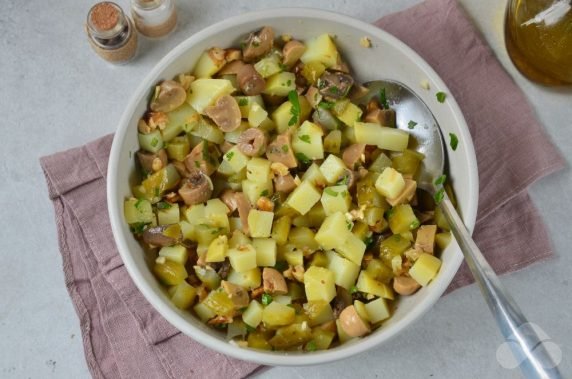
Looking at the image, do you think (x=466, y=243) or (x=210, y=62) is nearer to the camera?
(x=466, y=243)

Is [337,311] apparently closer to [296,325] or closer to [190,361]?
[296,325]

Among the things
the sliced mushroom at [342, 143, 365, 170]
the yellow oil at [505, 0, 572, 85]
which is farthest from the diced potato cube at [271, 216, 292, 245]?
the yellow oil at [505, 0, 572, 85]

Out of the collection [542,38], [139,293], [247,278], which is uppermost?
[542,38]

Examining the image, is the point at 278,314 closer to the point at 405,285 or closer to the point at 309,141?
the point at 405,285

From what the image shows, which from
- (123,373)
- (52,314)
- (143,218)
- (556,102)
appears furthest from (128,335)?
(556,102)

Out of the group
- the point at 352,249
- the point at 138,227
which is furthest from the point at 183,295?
the point at 352,249

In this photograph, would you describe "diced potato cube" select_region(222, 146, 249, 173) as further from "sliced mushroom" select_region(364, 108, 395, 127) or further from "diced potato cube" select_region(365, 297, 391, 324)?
"diced potato cube" select_region(365, 297, 391, 324)
